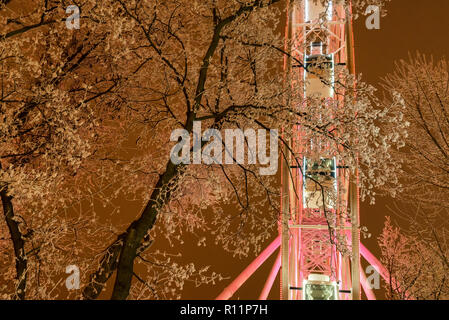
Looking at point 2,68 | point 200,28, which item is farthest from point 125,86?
point 2,68

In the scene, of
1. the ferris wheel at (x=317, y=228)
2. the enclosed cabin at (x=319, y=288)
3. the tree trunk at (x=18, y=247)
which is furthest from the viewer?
the enclosed cabin at (x=319, y=288)

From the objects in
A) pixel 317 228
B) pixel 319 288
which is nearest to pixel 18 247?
pixel 317 228

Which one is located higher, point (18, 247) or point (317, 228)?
point (18, 247)

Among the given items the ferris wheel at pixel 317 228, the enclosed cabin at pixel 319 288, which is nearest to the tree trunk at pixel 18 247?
the ferris wheel at pixel 317 228

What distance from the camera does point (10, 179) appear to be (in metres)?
5.33

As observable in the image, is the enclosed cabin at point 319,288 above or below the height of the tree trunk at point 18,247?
below

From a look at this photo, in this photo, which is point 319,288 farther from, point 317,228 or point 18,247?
point 18,247

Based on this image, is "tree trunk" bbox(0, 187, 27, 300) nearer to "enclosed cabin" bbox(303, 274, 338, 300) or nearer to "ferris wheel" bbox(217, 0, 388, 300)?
"ferris wheel" bbox(217, 0, 388, 300)

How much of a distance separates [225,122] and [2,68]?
10.6 ft

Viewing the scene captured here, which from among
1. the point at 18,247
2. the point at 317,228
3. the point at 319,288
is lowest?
the point at 319,288

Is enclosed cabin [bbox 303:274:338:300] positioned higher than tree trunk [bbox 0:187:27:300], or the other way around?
tree trunk [bbox 0:187:27:300]

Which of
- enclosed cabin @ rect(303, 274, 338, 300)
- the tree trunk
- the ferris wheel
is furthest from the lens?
enclosed cabin @ rect(303, 274, 338, 300)

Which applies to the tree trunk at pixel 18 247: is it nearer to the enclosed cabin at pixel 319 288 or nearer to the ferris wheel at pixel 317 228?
the ferris wheel at pixel 317 228

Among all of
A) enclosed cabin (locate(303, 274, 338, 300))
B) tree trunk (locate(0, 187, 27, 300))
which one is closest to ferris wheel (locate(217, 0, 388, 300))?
enclosed cabin (locate(303, 274, 338, 300))
